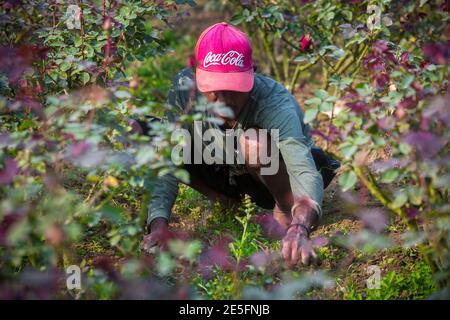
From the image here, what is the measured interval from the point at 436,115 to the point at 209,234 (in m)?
1.49

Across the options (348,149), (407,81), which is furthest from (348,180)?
(407,81)

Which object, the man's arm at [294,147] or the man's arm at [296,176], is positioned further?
the man's arm at [294,147]

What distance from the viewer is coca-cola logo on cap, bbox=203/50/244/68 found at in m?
2.75

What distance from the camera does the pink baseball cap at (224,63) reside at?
8.94ft

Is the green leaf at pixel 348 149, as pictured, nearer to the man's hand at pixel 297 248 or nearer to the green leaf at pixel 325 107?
the green leaf at pixel 325 107

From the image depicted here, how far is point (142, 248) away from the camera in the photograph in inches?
104

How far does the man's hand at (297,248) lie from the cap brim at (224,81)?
0.70 metres

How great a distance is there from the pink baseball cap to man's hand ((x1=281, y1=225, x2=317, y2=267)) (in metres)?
Answer: 0.72

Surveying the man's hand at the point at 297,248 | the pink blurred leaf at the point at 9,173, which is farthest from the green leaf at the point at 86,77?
the man's hand at the point at 297,248

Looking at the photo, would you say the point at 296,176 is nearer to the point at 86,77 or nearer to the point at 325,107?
the point at 325,107

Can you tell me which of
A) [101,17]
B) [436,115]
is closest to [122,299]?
[436,115]

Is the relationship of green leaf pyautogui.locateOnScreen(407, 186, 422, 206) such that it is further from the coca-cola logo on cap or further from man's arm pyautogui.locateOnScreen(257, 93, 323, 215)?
the coca-cola logo on cap

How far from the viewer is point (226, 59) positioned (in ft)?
9.04
